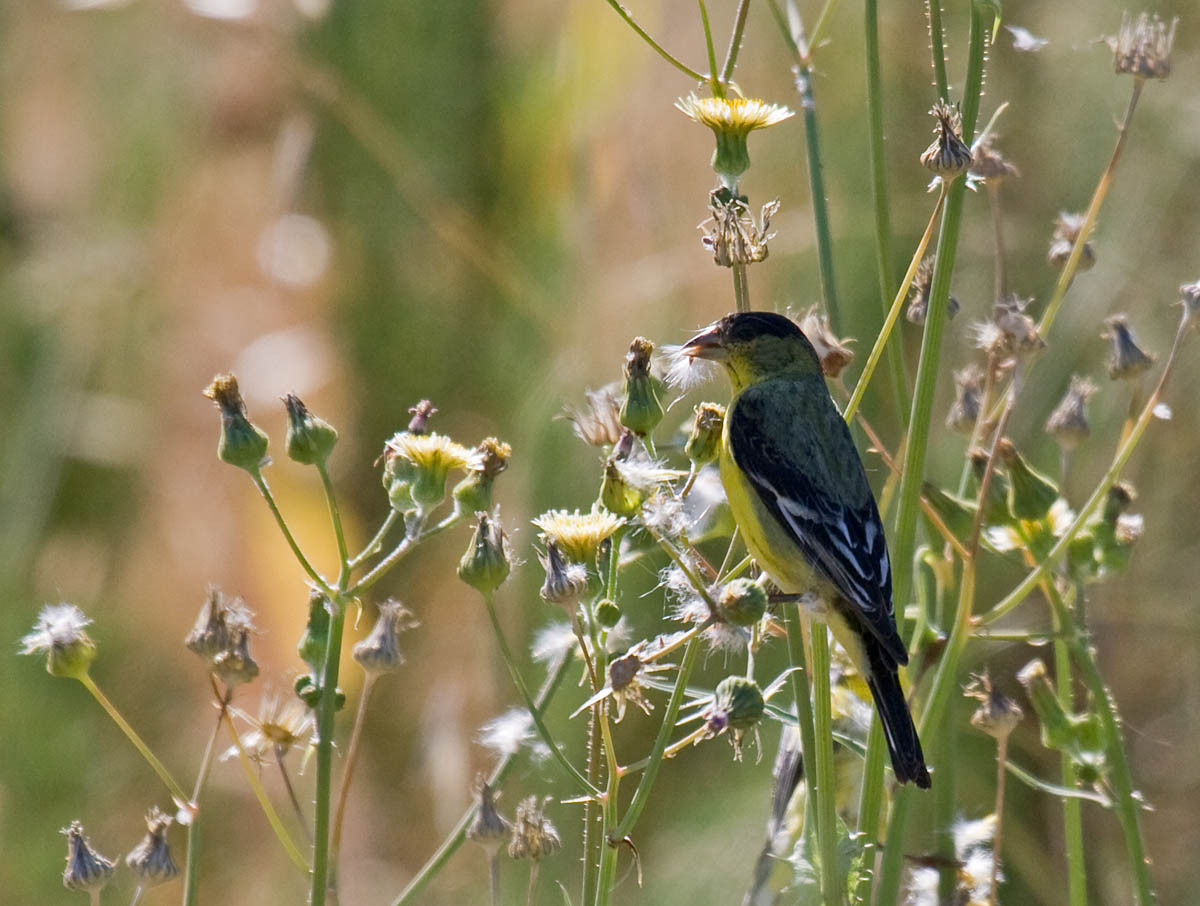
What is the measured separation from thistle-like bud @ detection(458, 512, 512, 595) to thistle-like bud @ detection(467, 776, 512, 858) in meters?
0.19

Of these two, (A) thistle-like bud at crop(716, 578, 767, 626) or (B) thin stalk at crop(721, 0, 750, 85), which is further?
(B) thin stalk at crop(721, 0, 750, 85)

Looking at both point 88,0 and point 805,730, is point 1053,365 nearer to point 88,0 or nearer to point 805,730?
point 805,730

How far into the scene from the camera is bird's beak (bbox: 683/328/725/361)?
1.77m

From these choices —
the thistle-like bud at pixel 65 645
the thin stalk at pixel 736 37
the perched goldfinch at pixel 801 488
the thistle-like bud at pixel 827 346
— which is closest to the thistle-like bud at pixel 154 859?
the thistle-like bud at pixel 65 645

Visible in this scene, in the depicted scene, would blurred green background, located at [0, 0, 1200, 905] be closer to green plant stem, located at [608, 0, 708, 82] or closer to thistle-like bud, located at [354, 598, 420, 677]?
green plant stem, located at [608, 0, 708, 82]

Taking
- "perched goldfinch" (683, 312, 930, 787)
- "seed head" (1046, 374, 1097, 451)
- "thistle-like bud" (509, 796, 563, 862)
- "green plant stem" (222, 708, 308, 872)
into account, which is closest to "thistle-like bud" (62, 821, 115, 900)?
"green plant stem" (222, 708, 308, 872)

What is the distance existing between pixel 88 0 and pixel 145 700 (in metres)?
2.13

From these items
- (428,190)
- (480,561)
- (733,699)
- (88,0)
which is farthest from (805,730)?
(88,0)

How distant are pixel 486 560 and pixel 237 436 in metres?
0.28

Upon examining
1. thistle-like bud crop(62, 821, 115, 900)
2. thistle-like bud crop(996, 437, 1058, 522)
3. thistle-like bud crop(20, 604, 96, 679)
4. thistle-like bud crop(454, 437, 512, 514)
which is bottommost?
thistle-like bud crop(62, 821, 115, 900)

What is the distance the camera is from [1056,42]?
3.21 m

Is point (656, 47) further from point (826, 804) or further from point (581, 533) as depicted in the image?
point (826, 804)

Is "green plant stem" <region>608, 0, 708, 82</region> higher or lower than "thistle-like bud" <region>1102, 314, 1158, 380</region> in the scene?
higher

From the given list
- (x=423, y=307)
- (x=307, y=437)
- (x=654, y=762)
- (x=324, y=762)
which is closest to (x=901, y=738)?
(x=654, y=762)
